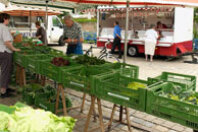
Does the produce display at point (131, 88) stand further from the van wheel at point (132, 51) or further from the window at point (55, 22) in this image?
the window at point (55, 22)

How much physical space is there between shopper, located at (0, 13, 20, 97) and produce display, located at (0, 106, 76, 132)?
13.7 feet

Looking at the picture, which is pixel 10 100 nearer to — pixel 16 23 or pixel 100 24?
pixel 100 24

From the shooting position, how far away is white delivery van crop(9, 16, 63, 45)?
655 inches

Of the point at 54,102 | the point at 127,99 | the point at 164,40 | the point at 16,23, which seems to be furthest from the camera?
the point at 16,23

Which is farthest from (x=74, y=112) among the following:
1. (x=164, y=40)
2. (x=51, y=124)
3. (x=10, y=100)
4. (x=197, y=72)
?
(x=164, y=40)

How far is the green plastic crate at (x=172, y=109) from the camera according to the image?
2.63 m

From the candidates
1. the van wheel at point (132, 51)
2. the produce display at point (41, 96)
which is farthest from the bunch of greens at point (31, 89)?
the van wheel at point (132, 51)

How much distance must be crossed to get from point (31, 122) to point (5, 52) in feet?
15.0

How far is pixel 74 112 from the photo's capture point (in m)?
5.41

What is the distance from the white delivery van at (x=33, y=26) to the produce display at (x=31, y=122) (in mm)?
15194

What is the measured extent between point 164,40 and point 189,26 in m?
2.42

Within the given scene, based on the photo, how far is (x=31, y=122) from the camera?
1.87 metres

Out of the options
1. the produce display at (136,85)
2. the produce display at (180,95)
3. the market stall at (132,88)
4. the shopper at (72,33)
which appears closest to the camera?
the market stall at (132,88)

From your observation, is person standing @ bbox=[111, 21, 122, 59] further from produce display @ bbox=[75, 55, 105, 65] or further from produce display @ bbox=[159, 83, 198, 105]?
produce display @ bbox=[159, 83, 198, 105]
